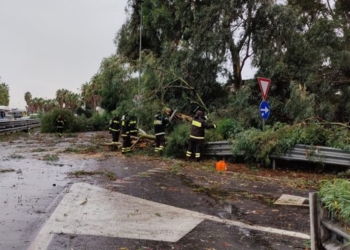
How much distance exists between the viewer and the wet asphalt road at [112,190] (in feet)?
14.2

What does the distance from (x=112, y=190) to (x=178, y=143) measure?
4.80 m

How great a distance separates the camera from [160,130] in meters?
12.7

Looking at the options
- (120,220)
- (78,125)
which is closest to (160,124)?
(120,220)

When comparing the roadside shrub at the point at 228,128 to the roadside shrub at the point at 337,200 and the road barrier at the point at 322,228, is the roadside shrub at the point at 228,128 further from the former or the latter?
the road barrier at the point at 322,228

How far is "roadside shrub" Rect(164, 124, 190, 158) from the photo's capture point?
11.7 m

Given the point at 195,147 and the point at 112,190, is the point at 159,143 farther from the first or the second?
the point at 112,190

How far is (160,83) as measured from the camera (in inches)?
572

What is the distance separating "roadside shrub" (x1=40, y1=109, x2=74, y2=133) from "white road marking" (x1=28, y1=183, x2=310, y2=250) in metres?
22.9

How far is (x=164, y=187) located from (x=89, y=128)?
26.1 meters

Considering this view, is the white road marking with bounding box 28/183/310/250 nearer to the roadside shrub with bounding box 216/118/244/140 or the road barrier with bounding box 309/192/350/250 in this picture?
the road barrier with bounding box 309/192/350/250

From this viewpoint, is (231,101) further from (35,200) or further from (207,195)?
(35,200)

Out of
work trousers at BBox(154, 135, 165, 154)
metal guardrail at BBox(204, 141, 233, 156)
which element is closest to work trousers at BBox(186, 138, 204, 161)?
metal guardrail at BBox(204, 141, 233, 156)

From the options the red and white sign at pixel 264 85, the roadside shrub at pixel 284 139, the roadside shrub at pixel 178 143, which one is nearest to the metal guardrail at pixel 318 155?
the roadside shrub at pixel 284 139

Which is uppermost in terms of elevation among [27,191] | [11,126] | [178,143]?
[178,143]
